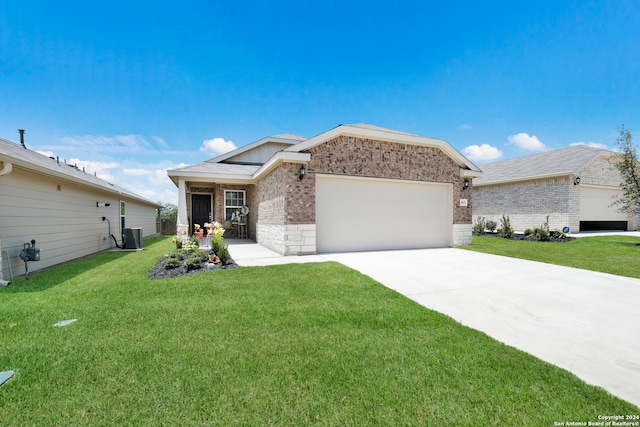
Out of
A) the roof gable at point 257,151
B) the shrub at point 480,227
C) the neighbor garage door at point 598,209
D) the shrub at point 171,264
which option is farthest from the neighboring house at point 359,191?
the neighbor garage door at point 598,209

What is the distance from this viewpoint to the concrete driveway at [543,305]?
2476mm

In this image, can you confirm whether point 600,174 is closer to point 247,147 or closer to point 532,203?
point 532,203

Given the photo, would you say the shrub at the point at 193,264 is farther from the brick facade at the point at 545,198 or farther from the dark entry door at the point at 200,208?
the brick facade at the point at 545,198

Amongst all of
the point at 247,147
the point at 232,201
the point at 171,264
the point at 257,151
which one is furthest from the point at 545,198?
the point at 171,264

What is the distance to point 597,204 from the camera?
1541cm

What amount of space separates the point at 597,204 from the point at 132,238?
82.8 ft

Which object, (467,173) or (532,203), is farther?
(532,203)

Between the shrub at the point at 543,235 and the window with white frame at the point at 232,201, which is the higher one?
the window with white frame at the point at 232,201

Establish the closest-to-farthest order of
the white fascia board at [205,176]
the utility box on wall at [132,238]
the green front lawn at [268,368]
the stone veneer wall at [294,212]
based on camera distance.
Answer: the green front lawn at [268,368], the stone veneer wall at [294,212], the white fascia board at [205,176], the utility box on wall at [132,238]

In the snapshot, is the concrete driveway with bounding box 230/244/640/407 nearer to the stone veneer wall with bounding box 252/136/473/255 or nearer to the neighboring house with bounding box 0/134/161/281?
the stone veneer wall with bounding box 252/136/473/255

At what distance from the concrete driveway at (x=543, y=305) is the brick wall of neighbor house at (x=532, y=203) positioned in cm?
1074

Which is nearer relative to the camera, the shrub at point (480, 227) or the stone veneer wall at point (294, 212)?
the stone veneer wall at point (294, 212)

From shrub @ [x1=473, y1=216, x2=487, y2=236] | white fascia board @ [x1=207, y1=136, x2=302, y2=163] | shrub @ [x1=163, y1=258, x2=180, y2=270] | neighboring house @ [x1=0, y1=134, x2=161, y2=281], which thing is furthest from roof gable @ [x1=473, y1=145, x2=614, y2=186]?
neighboring house @ [x1=0, y1=134, x2=161, y2=281]

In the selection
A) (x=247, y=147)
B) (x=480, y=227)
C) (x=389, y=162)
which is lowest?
(x=480, y=227)
